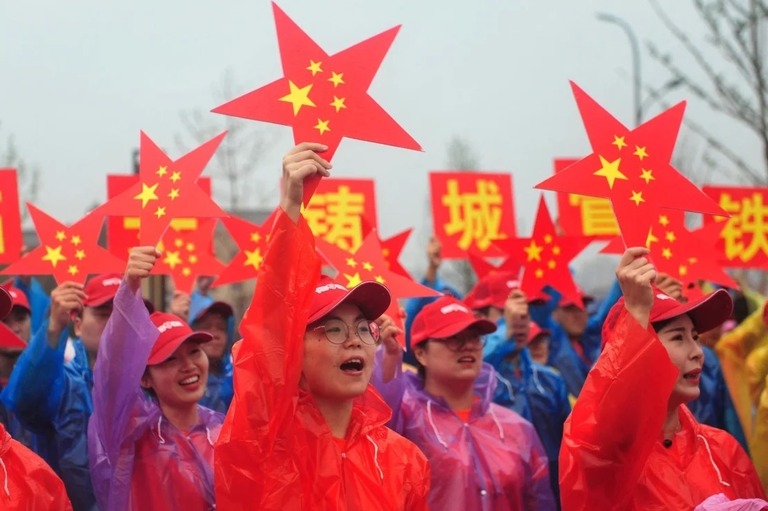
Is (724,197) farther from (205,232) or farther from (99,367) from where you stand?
(99,367)

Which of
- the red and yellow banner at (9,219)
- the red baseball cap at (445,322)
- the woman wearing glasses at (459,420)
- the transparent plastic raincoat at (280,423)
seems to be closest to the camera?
the transparent plastic raincoat at (280,423)

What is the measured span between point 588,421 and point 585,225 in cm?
544

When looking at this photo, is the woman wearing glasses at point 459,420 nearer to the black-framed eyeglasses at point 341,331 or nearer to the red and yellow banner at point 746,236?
the black-framed eyeglasses at point 341,331

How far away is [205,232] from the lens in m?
6.40

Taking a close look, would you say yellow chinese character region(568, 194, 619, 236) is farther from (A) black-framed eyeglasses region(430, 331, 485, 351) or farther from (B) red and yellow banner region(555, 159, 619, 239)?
(A) black-framed eyeglasses region(430, 331, 485, 351)

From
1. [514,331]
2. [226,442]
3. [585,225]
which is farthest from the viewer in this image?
[585,225]

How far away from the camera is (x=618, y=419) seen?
3.40 m

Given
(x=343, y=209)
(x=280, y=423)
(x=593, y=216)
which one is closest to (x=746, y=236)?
(x=593, y=216)

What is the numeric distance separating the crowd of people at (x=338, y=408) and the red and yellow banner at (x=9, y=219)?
0.57m

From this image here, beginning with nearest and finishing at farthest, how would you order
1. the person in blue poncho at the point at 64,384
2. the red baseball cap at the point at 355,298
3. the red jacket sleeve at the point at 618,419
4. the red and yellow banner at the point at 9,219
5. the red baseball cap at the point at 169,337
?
the red jacket sleeve at the point at 618,419 < the red baseball cap at the point at 355,298 < the red baseball cap at the point at 169,337 < the person in blue poncho at the point at 64,384 < the red and yellow banner at the point at 9,219

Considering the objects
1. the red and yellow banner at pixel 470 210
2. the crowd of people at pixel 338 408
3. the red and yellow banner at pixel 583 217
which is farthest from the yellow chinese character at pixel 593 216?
the crowd of people at pixel 338 408

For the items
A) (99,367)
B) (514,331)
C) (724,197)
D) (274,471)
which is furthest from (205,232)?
(724,197)

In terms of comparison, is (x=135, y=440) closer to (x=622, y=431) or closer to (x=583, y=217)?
(x=622, y=431)

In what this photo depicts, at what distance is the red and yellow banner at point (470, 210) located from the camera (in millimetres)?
8250
